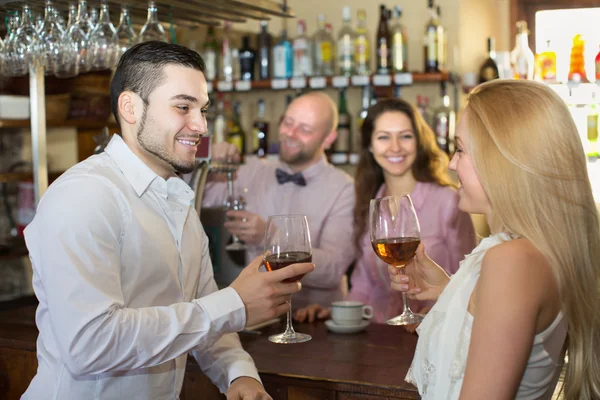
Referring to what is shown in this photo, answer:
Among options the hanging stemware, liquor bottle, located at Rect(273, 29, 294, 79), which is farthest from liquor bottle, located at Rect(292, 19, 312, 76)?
the hanging stemware

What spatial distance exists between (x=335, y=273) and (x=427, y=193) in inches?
21.5

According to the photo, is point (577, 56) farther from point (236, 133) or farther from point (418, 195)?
point (236, 133)

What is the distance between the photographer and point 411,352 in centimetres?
212

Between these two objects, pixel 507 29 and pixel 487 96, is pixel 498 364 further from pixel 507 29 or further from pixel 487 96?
pixel 507 29

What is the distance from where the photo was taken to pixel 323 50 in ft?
15.3

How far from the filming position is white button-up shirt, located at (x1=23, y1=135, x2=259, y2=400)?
4.71ft

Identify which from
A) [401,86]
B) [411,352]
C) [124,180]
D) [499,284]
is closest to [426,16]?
[401,86]

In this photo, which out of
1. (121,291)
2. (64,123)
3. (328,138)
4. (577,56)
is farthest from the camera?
(577,56)

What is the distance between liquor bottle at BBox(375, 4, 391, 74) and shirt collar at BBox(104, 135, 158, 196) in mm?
2903

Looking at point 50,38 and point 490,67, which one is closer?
point 50,38

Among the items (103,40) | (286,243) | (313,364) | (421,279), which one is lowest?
(313,364)

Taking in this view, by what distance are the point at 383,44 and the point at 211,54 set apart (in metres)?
1.24

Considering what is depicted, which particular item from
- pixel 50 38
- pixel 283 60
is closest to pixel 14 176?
pixel 50 38

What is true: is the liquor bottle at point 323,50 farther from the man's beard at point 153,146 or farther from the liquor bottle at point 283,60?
the man's beard at point 153,146
